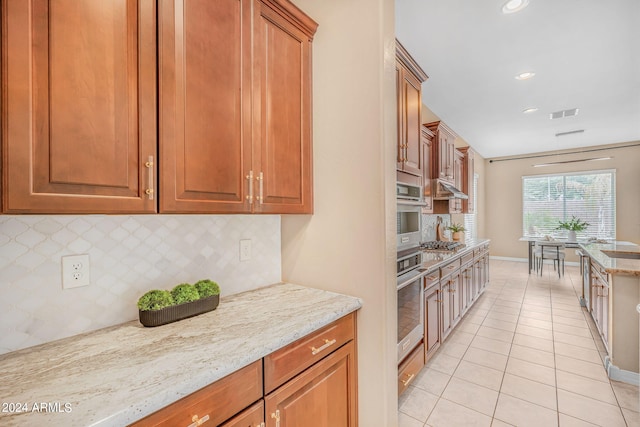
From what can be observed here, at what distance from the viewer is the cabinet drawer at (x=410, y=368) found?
1863 mm

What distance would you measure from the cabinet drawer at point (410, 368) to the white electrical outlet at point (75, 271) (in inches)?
71.4

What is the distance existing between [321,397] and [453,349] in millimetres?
2057

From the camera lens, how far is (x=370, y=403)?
1.43 metres

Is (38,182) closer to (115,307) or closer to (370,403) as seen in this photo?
(115,307)

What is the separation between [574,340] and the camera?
9.34ft

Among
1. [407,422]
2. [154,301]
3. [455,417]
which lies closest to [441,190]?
[455,417]

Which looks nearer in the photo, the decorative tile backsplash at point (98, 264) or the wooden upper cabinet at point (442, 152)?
the decorative tile backsplash at point (98, 264)

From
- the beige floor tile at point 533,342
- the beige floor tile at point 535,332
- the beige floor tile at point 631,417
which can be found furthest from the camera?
the beige floor tile at point 535,332

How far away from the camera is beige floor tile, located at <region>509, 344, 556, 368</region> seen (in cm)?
246

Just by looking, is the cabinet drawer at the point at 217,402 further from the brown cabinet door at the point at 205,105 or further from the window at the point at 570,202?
the window at the point at 570,202

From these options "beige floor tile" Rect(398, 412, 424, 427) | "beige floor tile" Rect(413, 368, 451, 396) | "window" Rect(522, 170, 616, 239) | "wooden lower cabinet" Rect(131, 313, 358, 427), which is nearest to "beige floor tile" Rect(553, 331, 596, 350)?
"beige floor tile" Rect(413, 368, 451, 396)

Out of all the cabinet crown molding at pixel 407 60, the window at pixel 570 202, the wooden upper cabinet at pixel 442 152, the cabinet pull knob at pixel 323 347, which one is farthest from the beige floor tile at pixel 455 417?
the window at pixel 570 202

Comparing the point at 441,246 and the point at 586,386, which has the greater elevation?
the point at 441,246

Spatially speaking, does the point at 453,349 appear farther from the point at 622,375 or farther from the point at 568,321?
the point at 568,321
